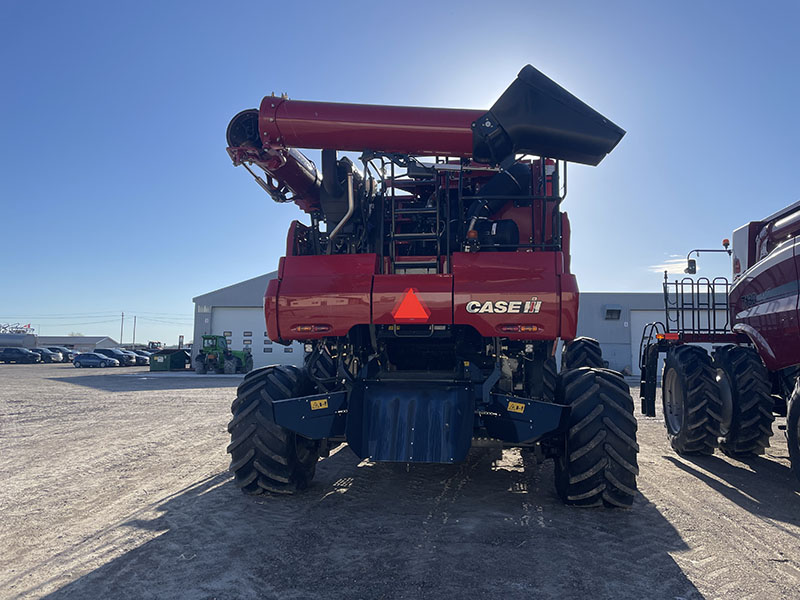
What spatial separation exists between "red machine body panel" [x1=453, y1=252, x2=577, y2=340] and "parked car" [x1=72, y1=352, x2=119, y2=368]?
1727 inches

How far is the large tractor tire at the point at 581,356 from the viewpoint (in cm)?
840

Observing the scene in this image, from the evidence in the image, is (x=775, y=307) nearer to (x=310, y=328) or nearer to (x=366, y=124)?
(x=366, y=124)

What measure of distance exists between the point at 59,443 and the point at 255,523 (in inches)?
203

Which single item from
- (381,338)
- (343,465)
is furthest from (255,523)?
(343,465)

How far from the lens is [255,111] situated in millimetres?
4570

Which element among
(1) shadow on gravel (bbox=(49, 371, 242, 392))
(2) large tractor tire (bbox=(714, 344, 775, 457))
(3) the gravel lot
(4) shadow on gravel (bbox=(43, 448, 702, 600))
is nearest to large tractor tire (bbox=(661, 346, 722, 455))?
(2) large tractor tire (bbox=(714, 344, 775, 457))

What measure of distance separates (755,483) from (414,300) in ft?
14.3

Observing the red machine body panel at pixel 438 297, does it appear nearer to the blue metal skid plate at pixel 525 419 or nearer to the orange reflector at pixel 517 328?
the orange reflector at pixel 517 328

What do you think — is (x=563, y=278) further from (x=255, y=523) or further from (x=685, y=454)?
(x=685, y=454)

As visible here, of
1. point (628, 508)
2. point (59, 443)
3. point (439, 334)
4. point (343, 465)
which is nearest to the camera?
point (628, 508)

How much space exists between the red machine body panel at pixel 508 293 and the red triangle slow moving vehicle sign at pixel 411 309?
0.85 ft

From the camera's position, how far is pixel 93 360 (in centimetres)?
4188

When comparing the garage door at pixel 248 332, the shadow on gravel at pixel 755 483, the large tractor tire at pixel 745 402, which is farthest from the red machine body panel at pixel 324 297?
the garage door at pixel 248 332

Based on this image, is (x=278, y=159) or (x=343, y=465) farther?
(x=343, y=465)
